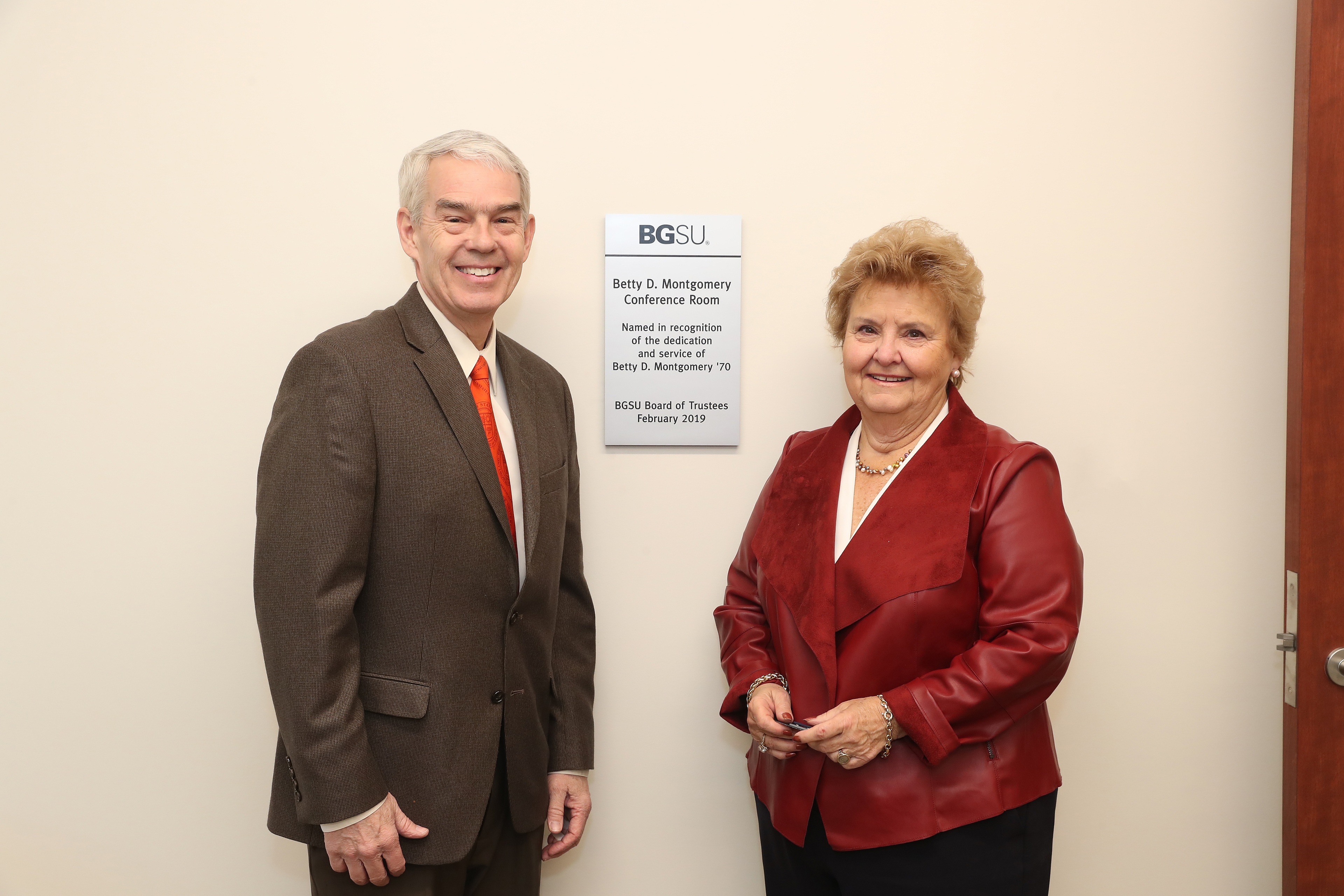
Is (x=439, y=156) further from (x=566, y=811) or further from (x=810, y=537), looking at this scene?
(x=566, y=811)

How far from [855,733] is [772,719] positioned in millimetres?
166

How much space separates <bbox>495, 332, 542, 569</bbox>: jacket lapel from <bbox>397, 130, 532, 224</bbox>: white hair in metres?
0.29

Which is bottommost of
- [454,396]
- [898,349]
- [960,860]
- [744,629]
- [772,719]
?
[960,860]

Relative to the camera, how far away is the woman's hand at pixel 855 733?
1.41m

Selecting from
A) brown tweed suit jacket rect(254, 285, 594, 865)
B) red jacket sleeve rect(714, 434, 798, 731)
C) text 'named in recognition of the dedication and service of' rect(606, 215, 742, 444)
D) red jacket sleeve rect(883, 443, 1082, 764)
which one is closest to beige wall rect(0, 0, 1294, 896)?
text 'named in recognition of the dedication and service of' rect(606, 215, 742, 444)

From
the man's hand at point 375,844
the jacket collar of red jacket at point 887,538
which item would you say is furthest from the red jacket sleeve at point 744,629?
the man's hand at point 375,844

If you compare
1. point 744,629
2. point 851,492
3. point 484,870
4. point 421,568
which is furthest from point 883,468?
point 484,870

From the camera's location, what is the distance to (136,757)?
1.96 metres

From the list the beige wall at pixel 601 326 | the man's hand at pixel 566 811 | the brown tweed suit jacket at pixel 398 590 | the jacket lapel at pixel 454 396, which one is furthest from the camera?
the beige wall at pixel 601 326

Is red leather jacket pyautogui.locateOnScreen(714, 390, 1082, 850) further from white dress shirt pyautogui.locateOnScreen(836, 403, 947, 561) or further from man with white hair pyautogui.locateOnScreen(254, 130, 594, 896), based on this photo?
man with white hair pyautogui.locateOnScreen(254, 130, 594, 896)

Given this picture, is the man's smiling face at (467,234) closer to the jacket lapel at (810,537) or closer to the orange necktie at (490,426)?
the orange necktie at (490,426)

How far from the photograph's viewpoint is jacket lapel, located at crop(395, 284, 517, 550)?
147 centimetres

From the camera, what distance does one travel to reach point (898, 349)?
60.1 inches

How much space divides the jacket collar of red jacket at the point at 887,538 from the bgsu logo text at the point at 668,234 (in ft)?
2.08
